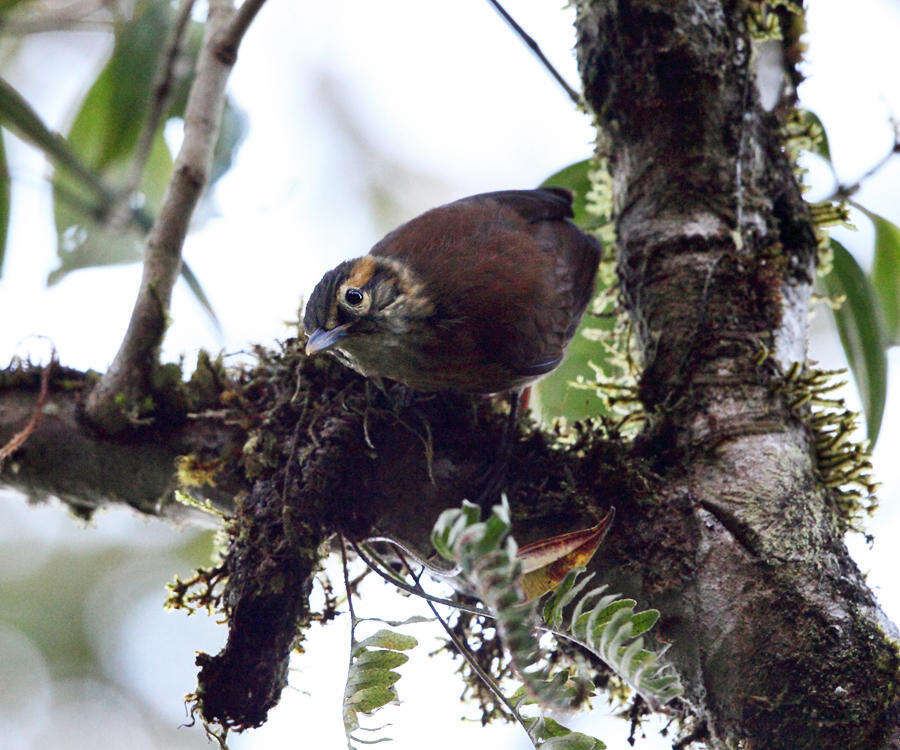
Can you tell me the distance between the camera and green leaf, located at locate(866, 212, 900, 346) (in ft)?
10.7

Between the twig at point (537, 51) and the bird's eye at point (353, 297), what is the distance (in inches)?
41.2

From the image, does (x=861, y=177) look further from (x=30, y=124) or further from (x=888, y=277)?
(x=30, y=124)

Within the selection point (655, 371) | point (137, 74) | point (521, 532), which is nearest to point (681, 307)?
point (655, 371)

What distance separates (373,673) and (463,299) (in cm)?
139

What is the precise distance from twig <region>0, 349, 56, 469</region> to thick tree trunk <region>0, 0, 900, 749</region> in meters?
0.02

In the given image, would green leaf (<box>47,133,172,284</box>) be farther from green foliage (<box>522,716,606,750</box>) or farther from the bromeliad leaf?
green foliage (<box>522,716,606,750</box>)

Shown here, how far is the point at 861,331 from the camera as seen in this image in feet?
9.67

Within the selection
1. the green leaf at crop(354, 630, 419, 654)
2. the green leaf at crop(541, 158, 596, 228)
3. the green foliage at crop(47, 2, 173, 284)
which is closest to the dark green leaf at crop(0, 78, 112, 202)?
the green foliage at crop(47, 2, 173, 284)

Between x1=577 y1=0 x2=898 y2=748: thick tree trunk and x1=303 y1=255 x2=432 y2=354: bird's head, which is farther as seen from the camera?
x1=303 y1=255 x2=432 y2=354: bird's head

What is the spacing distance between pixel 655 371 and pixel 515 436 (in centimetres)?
49

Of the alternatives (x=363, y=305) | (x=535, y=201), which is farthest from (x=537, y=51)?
(x=363, y=305)

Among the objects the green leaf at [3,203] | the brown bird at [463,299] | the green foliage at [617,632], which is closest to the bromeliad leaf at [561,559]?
the green foliage at [617,632]

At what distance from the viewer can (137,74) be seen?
3.34 m

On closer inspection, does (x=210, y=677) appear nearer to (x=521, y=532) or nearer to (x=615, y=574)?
(x=521, y=532)
